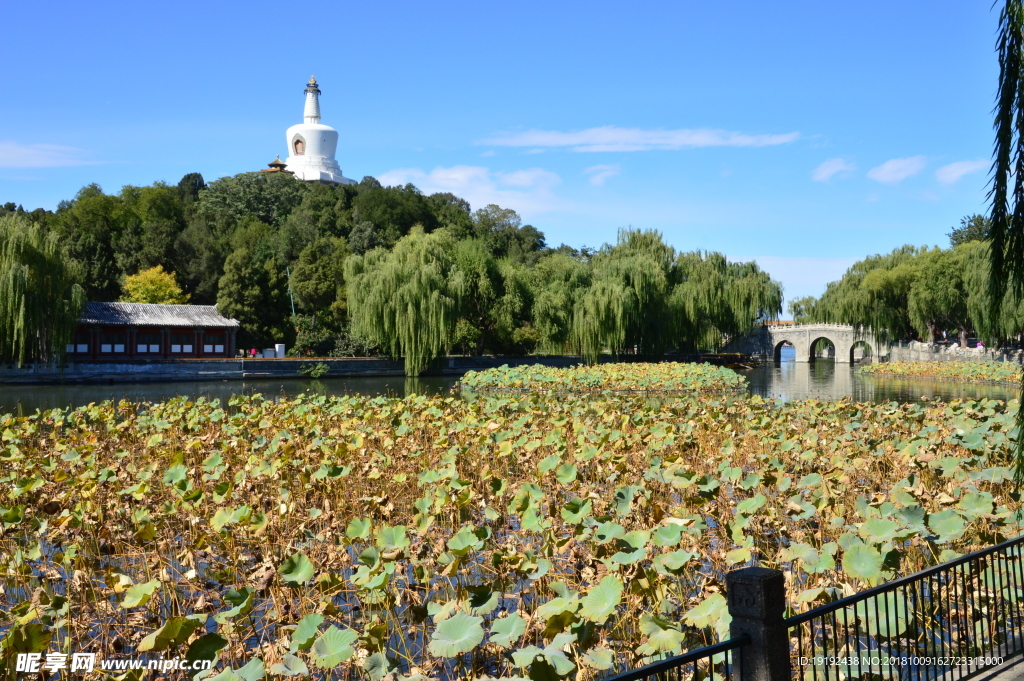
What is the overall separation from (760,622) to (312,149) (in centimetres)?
7440

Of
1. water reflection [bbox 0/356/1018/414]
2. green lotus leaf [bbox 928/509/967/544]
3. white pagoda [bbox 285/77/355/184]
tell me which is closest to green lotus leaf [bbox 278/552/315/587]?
green lotus leaf [bbox 928/509/967/544]

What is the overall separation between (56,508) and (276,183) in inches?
2143

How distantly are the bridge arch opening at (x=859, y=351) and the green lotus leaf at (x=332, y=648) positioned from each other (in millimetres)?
47159

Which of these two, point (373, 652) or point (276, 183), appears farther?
point (276, 183)

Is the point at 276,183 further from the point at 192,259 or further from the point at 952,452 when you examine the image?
the point at 952,452

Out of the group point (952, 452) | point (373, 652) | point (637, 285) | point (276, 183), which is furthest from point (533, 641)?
point (276, 183)

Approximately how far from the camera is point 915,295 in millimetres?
38500

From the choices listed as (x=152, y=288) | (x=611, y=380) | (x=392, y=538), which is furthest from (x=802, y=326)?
(x=392, y=538)

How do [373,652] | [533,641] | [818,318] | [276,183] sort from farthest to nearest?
1. [276,183]
2. [818,318]
3. [533,641]
4. [373,652]

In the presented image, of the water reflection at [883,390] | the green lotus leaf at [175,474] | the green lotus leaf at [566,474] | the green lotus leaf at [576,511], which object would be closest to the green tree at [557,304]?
the water reflection at [883,390]

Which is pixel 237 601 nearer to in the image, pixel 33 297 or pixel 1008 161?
pixel 1008 161

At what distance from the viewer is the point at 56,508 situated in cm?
579

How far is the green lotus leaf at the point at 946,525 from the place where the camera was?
14.7ft

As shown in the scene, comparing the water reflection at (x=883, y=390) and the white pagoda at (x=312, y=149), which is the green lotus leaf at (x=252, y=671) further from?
the white pagoda at (x=312, y=149)
